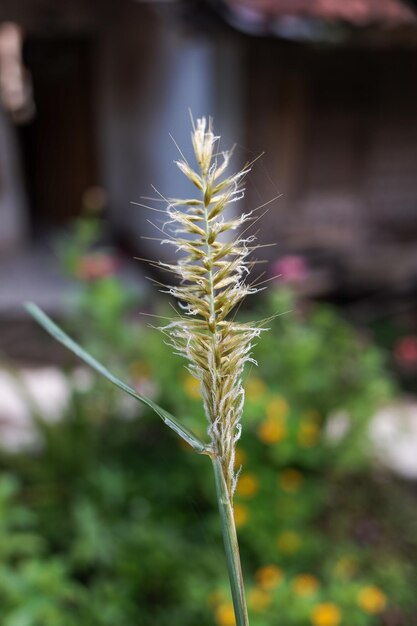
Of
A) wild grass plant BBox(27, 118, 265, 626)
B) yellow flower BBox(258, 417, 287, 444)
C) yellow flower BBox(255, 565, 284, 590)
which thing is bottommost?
yellow flower BBox(255, 565, 284, 590)

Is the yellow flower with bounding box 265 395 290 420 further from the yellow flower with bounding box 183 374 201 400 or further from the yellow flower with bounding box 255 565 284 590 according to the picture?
the yellow flower with bounding box 255 565 284 590

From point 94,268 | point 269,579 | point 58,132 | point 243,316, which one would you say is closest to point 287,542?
point 269,579

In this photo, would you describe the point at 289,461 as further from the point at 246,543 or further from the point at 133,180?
the point at 133,180

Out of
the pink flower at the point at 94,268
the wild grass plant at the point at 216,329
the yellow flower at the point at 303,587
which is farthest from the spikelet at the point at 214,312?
the pink flower at the point at 94,268

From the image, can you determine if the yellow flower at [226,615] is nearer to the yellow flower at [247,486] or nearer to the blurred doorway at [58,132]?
the yellow flower at [247,486]

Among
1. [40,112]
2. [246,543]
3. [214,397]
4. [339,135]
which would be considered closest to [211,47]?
[339,135]

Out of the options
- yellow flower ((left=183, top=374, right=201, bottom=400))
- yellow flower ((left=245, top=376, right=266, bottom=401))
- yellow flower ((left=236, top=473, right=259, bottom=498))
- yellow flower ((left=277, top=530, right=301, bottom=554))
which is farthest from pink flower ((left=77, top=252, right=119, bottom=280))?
yellow flower ((left=277, top=530, right=301, bottom=554))
